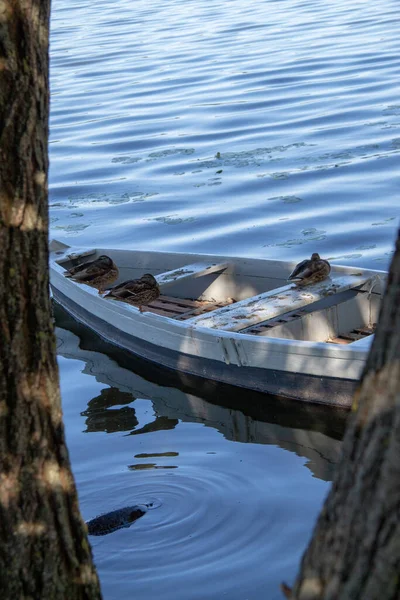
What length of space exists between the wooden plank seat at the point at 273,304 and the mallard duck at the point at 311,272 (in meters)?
0.05

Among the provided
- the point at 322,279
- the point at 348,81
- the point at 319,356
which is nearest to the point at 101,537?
the point at 319,356

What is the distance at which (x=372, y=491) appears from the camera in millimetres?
2176

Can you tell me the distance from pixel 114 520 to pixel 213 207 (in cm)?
842

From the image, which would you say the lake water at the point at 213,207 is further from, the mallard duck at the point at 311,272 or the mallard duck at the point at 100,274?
the mallard duck at the point at 311,272

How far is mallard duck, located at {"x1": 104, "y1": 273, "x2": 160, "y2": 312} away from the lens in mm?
9062

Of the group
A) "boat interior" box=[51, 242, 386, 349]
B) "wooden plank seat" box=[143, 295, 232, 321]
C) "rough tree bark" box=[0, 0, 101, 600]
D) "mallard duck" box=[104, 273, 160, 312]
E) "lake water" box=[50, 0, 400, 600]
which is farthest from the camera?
"wooden plank seat" box=[143, 295, 232, 321]

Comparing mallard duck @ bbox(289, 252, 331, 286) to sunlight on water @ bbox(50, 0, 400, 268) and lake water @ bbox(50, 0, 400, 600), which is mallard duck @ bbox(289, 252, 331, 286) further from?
sunlight on water @ bbox(50, 0, 400, 268)

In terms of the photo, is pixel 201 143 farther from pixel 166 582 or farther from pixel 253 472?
pixel 166 582

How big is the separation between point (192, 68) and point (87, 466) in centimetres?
1956

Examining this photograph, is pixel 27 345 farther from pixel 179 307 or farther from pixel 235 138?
pixel 235 138

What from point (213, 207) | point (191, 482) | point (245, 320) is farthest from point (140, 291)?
point (213, 207)

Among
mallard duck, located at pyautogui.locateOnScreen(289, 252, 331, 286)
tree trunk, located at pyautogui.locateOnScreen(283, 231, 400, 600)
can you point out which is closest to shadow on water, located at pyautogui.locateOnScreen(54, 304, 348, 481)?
mallard duck, located at pyautogui.locateOnScreen(289, 252, 331, 286)

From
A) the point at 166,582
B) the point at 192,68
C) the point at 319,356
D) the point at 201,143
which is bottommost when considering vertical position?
the point at 166,582

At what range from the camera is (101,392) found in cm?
880
